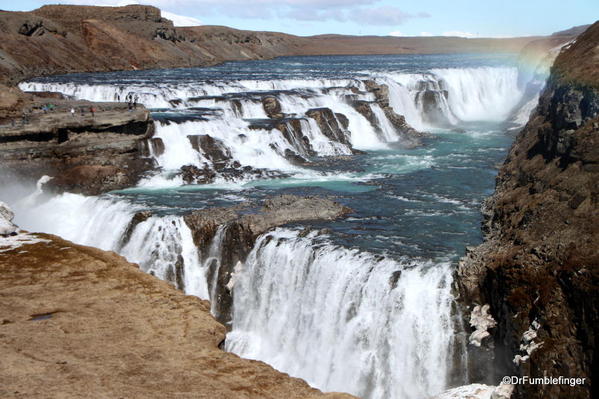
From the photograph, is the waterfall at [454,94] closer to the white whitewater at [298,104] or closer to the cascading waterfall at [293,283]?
the white whitewater at [298,104]

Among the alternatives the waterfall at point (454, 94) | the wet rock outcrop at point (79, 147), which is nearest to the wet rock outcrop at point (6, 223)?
the wet rock outcrop at point (79, 147)

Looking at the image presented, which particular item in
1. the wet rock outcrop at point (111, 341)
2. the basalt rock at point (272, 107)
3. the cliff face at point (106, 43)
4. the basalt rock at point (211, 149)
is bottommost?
the wet rock outcrop at point (111, 341)

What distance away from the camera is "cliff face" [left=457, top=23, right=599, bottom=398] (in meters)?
11.5

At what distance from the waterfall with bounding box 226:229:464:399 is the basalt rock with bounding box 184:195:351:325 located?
43 centimetres

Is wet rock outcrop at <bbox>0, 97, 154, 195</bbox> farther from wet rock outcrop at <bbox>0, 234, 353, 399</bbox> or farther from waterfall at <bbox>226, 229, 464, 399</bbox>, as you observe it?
wet rock outcrop at <bbox>0, 234, 353, 399</bbox>

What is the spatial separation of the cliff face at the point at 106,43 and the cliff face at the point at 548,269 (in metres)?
36.9

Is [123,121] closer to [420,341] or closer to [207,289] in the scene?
[207,289]

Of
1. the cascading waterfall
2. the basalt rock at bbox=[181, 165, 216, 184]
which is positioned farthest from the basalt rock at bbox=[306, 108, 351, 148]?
the basalt rock at bbox=[181, 165, 216, 184]

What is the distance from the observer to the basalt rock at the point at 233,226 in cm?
1850

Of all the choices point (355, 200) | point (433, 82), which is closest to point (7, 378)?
point (355, 200)

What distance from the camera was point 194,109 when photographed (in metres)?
34.6

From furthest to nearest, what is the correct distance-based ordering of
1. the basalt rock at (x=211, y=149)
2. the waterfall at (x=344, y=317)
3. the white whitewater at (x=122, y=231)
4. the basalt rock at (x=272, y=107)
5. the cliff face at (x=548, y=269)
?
the basalt rock at (x=272, y=107), the basalt rock at (x=211, y=149), the white whitewater at (x=122, y=231), the waterfall at (x=344, y=317), the cliff face at (x=548, y=269)

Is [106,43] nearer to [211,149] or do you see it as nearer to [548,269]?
[211,149]

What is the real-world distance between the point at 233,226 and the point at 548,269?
936cm
